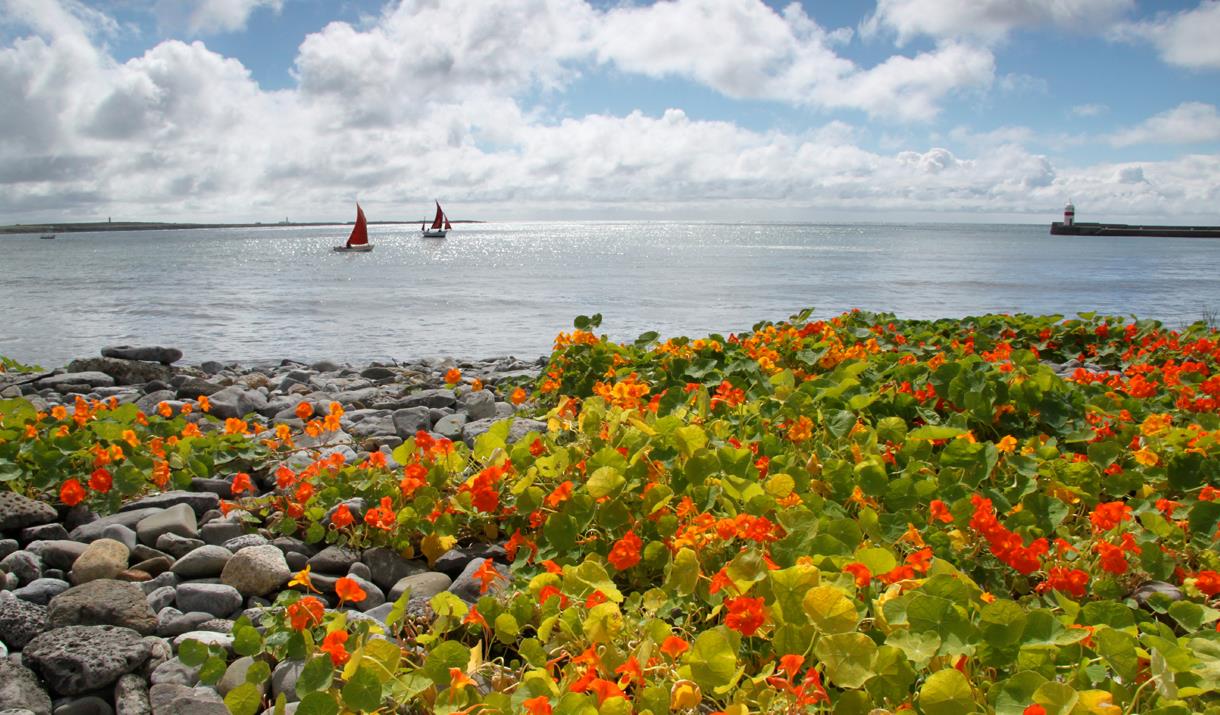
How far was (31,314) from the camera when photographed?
54.4ft

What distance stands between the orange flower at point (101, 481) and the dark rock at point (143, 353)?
5687mm

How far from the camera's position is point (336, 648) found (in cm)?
185

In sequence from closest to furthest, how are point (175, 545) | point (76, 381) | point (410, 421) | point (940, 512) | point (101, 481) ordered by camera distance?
point (940, 512)
point (175, 545)
point (101, 481)
point (410, 421)
point (76, 381)

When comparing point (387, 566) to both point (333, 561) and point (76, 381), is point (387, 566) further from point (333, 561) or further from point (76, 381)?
point (76, 381)

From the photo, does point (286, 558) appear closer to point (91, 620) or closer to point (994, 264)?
point (91, 620)

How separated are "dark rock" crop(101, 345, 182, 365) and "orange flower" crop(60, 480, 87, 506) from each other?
5699 mm

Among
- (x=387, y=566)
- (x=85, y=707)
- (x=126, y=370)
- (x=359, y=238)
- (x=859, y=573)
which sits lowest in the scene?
(x=85, y=707)

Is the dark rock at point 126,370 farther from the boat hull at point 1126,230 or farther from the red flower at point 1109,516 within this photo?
the boat hull at point 1126,230

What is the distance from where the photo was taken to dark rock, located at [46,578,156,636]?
2.40 meters

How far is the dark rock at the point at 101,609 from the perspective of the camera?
240cm

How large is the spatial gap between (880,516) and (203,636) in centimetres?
206

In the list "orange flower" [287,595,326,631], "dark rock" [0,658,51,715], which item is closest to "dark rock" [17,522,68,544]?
"dark rock" [0,658,51,715]

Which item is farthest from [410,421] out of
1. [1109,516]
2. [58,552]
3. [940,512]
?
[1109,516]

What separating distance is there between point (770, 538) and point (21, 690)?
6.71ft
